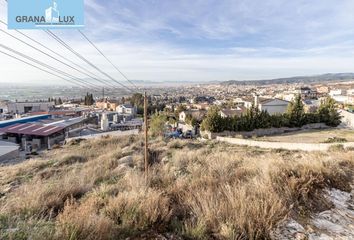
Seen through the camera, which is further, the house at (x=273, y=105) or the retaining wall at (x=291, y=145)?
the house at (x=273, y=105)

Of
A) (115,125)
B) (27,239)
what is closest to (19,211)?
(27,239)

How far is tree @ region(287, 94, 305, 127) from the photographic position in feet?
121

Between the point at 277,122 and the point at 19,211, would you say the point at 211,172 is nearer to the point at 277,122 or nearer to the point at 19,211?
the point at 19,211

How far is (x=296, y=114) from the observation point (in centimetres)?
3709

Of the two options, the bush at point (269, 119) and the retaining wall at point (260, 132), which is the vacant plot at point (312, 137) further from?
the bush at point (269, 119)

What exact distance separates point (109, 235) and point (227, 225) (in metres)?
1.27

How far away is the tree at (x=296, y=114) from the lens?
36.9 meters

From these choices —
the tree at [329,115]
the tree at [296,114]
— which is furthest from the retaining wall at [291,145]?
the tree at [329,115]

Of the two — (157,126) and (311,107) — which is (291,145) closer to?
(157,126)

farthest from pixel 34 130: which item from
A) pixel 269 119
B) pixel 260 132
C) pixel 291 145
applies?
pixel 269 119

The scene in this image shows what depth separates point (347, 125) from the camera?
4212 centimetres

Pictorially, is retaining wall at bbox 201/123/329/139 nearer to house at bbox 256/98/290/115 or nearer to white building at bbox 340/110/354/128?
white building at bbox 340/110/354/128

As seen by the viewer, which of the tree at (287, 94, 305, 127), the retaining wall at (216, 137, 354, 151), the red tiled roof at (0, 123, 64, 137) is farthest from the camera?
the tree at (287, 94, 305, 127)

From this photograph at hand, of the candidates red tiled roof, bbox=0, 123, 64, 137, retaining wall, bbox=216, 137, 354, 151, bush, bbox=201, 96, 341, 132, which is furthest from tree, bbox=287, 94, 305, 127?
red tiled roof, bbox=0, 123, 64, 137
